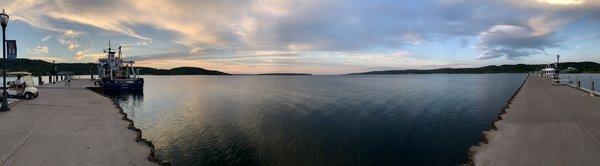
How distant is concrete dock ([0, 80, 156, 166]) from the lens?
14289mm

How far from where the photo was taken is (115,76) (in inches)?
3278

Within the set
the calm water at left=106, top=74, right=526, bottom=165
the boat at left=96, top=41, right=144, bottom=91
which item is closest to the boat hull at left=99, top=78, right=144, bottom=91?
the boat at left=96, top=41, right=144, bottom=91

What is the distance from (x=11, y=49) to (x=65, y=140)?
12.5 metres

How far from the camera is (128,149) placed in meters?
16.9

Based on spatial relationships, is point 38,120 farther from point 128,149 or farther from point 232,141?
point 232,141

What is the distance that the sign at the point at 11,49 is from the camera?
2464 centimetres

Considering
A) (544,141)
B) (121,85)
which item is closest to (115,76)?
(121,85)

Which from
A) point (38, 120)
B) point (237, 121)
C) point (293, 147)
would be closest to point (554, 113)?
point (293, 147)

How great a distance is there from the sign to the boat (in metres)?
46.9

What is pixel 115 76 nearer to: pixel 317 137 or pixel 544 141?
pixel 317 137

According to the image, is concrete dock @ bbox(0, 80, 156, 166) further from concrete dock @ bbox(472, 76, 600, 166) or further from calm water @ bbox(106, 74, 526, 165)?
concrete dock @ bbox(472, 76, 600, 166)

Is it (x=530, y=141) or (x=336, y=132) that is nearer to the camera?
(x=530, y=141)

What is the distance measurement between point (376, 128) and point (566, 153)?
16386mm

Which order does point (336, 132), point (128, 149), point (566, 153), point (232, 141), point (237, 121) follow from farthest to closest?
1. point (237, 121)
2. point (336, 132)
3. point (232, 141)
4. point (128, 149)
5. point (566, 153)
